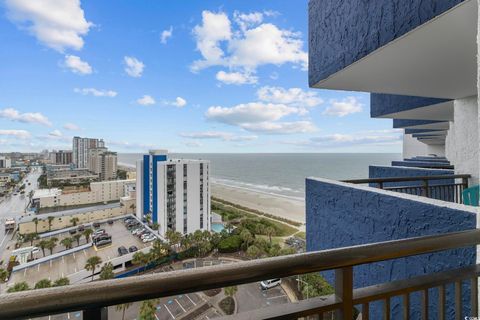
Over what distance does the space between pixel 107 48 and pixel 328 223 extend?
30.5m

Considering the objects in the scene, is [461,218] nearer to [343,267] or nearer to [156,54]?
[343,267]

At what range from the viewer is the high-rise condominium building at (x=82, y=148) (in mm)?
65062

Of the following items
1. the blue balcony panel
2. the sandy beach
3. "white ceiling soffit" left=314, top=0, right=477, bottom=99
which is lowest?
the sandy beach

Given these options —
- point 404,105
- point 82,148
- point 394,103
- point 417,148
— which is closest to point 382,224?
point 404,105

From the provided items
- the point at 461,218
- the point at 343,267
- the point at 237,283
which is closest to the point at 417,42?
the point at 461,218

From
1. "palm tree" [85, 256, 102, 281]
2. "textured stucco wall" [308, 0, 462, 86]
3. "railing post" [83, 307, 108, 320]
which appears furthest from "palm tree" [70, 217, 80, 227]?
"railing post" [83, 307, 108, 320]

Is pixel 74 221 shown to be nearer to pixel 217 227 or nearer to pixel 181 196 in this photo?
pixel 181 196

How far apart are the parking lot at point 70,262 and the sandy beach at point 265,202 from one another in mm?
15173

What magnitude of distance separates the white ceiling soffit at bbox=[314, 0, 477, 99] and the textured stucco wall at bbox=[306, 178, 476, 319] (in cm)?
133

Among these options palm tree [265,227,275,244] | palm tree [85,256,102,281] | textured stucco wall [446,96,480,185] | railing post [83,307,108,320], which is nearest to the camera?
railing post [83,307,108,320]

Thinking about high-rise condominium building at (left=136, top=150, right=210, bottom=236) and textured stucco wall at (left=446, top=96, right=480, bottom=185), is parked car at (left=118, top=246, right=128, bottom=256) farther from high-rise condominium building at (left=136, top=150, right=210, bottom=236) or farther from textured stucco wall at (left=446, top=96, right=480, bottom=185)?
textured stucco wall at (left=446, top=96, right=480, bottom=185)

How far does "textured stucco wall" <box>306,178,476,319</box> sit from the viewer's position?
1.67 meters

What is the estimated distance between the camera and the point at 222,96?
4559cm

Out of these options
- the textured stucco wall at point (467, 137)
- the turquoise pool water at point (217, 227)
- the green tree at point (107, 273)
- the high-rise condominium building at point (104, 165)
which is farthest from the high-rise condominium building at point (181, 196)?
the high-rise condominium building at point (104, 165)
